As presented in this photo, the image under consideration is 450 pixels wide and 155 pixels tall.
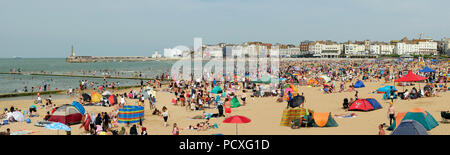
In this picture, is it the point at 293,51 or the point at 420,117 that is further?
the point at 293,51

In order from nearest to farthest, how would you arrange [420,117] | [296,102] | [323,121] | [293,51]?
1. [420,117]
2. [323,121]
3. [296,102]
4. [293,51]

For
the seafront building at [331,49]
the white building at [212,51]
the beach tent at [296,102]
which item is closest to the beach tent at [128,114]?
the beach tent at [296,102]

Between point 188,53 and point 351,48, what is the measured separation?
76.8m

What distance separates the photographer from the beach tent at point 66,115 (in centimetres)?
1396

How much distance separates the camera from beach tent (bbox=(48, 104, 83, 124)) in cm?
1396

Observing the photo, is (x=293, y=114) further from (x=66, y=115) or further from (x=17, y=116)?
(x=17, y=116)

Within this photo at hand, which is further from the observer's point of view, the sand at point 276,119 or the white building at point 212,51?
the white building at point 212,51

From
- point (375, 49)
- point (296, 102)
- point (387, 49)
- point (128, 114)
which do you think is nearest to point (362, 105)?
point (296, 102)

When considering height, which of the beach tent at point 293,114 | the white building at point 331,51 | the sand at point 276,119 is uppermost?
the white building at point 331,51

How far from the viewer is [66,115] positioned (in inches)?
551

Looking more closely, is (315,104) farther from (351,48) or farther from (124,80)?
(351,48)

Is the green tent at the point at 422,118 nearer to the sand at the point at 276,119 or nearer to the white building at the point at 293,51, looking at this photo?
the sand at the point at 276,119

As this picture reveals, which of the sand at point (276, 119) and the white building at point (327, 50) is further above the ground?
the white building at point (327, 50)
